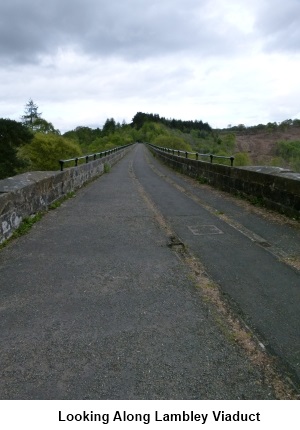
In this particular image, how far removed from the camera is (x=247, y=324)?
2.87 meters

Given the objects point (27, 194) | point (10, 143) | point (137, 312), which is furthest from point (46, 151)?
point (137, 312)

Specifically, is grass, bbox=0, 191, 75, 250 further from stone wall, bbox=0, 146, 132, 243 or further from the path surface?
the path surface

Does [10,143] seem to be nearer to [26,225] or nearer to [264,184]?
[26,225]

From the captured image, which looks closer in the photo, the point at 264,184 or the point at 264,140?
the point at 264,184

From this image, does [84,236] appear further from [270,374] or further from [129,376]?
[270,374]

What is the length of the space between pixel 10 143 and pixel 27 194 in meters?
38.1

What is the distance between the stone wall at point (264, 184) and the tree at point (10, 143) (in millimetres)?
31041

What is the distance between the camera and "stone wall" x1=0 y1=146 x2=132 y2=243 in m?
5.16

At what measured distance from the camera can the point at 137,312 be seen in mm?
3061

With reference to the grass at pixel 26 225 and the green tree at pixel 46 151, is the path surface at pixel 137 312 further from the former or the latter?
the green tree at pixel 46 151

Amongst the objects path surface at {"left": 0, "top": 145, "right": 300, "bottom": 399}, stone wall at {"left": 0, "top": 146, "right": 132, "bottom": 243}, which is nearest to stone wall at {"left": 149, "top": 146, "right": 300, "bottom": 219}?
path surface at {"left": 0, "top": 145, "right": 300, "bottom": 399}

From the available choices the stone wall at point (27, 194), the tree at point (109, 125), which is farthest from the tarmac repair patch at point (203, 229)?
the tree at point (109, 125)

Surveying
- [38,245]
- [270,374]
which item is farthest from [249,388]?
[38,245]

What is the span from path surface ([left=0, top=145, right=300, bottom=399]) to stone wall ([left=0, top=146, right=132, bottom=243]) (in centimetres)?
40
